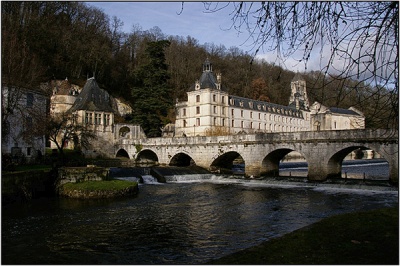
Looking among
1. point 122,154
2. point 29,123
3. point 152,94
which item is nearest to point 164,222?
point 29,123

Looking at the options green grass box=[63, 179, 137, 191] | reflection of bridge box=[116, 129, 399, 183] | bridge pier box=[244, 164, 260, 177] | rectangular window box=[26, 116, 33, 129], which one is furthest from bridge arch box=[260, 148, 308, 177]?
rectangular window box=[26, 116, 33, 129]

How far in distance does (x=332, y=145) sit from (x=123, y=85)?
142 ft

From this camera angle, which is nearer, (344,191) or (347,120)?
(344,191)

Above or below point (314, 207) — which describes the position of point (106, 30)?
above

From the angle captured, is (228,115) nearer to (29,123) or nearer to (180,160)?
(180,160)

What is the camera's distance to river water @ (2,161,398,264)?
31.7ft

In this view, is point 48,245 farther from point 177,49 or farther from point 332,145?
point 177,49

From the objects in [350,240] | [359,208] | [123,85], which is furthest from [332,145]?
[123,85]

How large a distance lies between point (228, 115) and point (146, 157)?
21.0 m

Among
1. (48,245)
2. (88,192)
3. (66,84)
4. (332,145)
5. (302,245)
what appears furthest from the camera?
(66,84)

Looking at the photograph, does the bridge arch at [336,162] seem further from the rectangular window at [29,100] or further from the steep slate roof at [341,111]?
the steep slate roof at [341,111]

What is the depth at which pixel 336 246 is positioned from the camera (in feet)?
22.1

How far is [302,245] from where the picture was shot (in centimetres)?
700

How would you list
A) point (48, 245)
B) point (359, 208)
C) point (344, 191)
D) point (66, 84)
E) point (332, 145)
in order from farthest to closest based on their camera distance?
point (66, 84), point (332, 145), point (344, 191), point (359, 208), point (48, 245)
